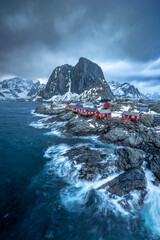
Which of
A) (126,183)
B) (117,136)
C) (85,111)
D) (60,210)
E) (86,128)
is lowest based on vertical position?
(60,210)

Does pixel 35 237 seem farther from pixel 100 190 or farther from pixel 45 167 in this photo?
pixel 45 167

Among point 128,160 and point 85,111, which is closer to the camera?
point 128,160

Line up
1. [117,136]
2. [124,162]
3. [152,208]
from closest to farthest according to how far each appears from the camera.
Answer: [152,208]
[124,162]
[117,136]

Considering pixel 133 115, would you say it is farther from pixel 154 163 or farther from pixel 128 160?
pixel 128 160

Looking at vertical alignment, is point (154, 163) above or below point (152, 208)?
above

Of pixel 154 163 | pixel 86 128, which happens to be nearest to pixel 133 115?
pixel 86 128

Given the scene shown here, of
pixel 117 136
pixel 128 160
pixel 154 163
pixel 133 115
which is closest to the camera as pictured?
pixel 154 163

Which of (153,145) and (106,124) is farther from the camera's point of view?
(106,124)

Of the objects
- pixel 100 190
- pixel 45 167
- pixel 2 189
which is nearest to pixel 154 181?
pixel 100 190

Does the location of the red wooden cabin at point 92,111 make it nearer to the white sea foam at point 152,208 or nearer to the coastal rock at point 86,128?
the coastal rock at point 86,128
